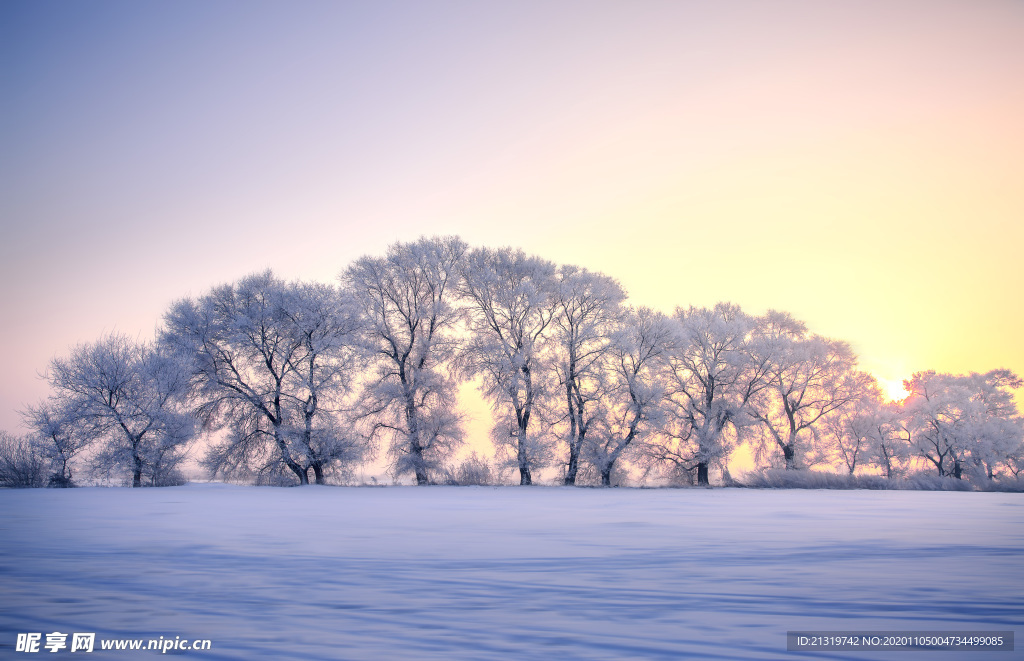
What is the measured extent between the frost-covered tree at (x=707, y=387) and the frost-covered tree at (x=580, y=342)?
3855mm

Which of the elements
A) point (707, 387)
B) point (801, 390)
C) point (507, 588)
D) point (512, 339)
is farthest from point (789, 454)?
point (507, 588)

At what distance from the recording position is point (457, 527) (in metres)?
7.93

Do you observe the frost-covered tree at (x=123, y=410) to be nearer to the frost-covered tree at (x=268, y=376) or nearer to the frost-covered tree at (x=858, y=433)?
the frost-covered tree at (x=268, y=376)

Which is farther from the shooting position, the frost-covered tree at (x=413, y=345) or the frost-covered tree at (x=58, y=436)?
the frost-covered tree at (x=413, y=345)

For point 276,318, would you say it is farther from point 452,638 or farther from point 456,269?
point 452,638

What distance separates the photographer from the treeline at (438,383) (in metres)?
25.2

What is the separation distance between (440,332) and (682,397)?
45.0 ft

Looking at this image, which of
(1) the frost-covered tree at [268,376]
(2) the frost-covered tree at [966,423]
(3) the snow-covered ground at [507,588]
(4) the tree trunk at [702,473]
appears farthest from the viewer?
(2) the frost-covered tree at [966,423]

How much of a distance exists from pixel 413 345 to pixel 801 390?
74.4 ft

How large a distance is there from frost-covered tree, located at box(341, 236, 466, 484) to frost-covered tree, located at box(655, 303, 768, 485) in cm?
1166

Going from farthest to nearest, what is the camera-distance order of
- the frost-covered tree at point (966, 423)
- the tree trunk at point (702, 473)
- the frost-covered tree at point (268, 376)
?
the frost-covered tree at point (966, 423), the tree trunk at point (702, 473), the frost-covered tree at point (268, 376)

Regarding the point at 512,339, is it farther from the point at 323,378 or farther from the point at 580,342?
the point at 323,378

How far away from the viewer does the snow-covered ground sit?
8.96 feet

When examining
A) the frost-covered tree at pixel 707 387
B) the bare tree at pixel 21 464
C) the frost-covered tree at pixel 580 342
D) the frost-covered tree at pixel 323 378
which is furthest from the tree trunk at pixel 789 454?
the bare tree at pixel 21 464
